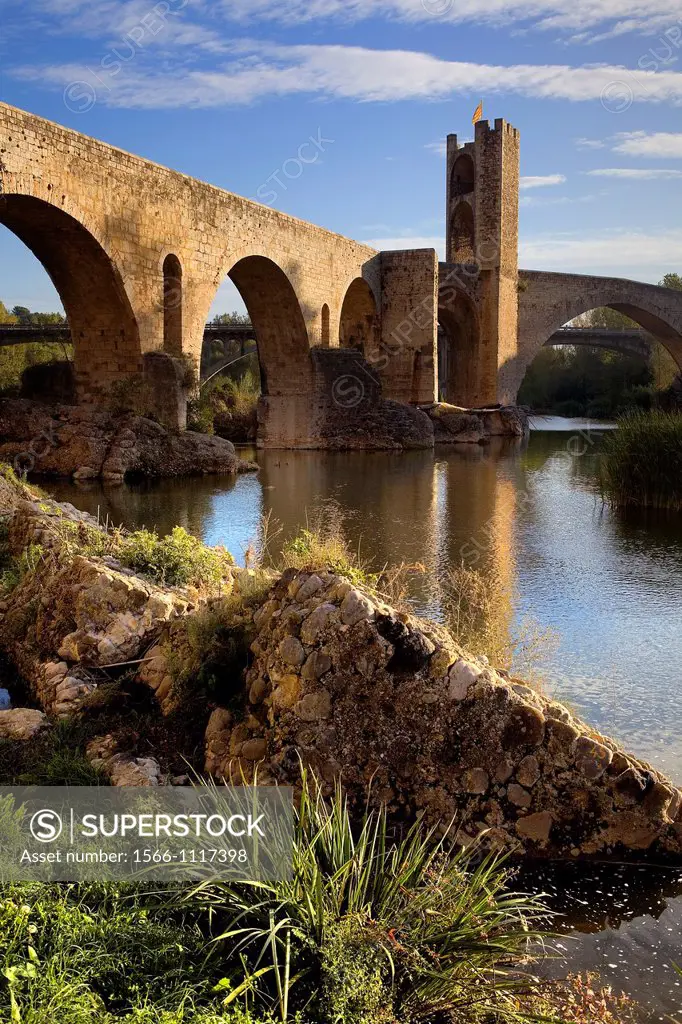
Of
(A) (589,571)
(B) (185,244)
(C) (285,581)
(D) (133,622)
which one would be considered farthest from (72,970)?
(B) (185,244)

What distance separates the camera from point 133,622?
4316 mm

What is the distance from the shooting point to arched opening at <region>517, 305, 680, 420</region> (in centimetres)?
3929

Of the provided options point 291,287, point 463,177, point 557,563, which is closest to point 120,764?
point 557,563

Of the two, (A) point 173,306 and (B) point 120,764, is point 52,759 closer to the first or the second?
(B) point 120,764

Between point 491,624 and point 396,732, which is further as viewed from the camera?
point 491,624

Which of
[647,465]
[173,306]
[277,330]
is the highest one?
[277,330]

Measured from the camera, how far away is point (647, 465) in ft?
37.5

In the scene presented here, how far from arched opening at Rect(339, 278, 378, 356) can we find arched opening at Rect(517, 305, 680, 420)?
15.5 m

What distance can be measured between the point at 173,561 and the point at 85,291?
1026 centimetres

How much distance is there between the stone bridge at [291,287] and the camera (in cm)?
1339

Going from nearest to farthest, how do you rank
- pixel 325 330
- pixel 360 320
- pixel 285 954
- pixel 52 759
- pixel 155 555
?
1. pixel 285 954
2. pixel 52 759
3. pixel 155 555
4. pixel 325 330
5. pixel 360 320

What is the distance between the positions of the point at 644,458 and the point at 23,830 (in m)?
9.85

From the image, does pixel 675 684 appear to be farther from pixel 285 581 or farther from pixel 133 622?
pixel 133 622

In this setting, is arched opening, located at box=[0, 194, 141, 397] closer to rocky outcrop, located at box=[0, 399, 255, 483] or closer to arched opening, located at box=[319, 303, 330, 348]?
rocky outcrop, located at box=[0, 399, 255, 483]
